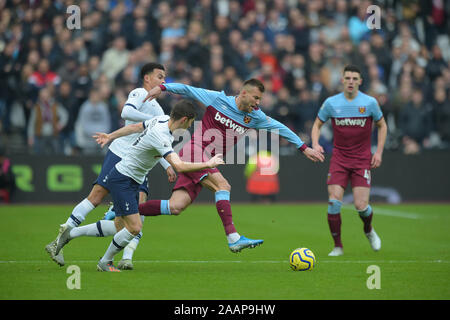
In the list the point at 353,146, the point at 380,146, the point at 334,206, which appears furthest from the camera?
the point at 380,146

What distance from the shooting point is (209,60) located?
62.7 ft

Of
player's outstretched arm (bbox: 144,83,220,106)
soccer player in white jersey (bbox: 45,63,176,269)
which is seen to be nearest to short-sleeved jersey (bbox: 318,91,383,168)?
player's outstretched arm (bbox: 144,83,220,106)

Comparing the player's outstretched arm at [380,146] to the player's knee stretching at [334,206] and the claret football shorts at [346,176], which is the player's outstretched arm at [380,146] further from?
the player's knee stretching at [334,206]

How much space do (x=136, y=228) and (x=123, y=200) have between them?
36 cm

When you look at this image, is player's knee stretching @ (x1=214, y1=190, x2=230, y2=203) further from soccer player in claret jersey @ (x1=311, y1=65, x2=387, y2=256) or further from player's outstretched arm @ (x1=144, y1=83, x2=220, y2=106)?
soccer player in claret jersey @ (x1=311, y1=65, x2=387, y2=256)

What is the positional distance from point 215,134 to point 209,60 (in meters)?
9.53

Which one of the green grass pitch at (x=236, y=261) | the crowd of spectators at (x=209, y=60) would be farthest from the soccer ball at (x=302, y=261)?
the crowd of spectators at (x=209, y=60)

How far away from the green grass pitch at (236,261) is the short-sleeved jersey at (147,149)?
119 cm

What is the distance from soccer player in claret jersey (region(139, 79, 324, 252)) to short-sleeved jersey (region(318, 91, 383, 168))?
1638 millimetres

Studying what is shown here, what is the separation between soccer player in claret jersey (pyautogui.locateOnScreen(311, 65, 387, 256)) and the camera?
11.1 meters

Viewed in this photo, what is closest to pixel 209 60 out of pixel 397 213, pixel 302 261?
pixel 397 213

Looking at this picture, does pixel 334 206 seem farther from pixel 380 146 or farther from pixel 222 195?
pixel 222 195
